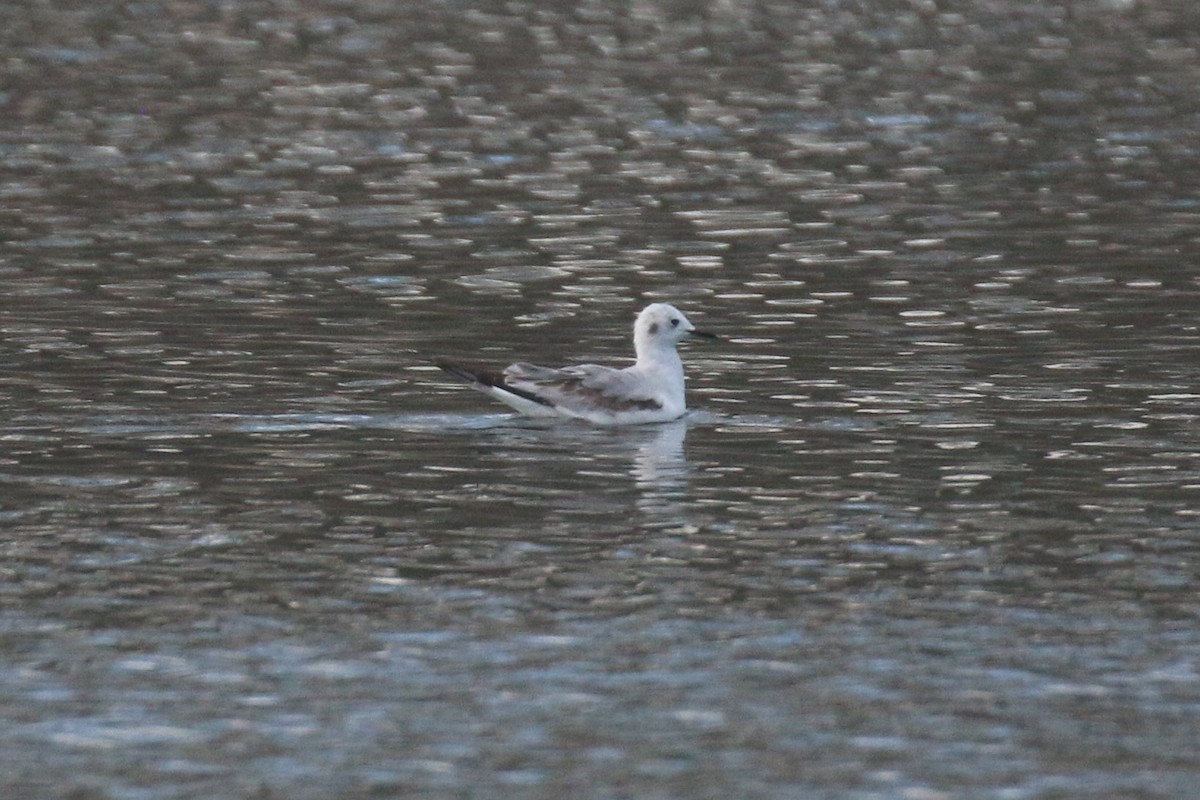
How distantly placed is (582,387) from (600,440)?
20.9 inches

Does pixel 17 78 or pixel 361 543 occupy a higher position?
pixel 17 78

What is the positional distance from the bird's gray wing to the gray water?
370mm

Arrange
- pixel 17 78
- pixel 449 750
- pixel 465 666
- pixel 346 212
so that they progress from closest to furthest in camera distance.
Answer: pixel 449 750
pixel 465 666
pixel 346 212
pixel 17 78

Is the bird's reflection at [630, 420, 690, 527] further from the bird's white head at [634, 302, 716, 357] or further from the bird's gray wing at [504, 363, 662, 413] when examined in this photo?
the bird's white head at [634, 302, 716, 357]

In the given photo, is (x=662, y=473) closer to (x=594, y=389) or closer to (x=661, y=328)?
(x=594, y=389)

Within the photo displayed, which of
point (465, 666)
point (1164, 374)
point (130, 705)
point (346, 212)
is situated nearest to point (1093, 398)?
point (1164, 374)

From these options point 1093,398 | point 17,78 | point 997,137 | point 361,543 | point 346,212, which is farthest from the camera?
point 17,78

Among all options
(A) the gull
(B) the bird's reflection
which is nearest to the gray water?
(B) the bird's reflection

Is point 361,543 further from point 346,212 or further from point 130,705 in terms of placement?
point 346,212

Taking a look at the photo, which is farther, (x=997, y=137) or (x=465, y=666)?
(x=997, y=137)

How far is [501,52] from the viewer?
141 ft

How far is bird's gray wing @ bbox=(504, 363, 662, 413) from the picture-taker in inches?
782

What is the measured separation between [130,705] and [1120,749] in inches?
191

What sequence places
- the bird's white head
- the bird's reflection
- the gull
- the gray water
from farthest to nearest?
the bird's white head → the gull → the bird's reflection → the gray water
